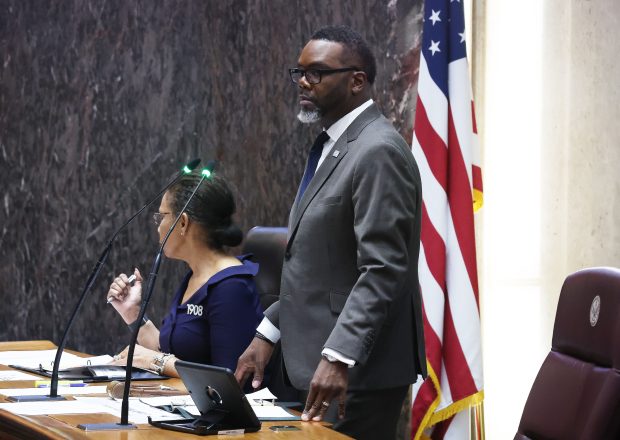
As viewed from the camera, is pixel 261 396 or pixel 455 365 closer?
pixel 261 396

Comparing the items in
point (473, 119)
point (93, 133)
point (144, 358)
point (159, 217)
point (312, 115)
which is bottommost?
point (144, 358)

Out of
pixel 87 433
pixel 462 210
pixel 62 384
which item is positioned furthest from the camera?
pixel 462 210

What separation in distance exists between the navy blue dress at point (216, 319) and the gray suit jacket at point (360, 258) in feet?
1.73

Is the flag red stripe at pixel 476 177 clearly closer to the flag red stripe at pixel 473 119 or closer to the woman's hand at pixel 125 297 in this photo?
the flag red stripe at pixel 473 119

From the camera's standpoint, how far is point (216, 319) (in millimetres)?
3189

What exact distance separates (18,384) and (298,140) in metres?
1.85

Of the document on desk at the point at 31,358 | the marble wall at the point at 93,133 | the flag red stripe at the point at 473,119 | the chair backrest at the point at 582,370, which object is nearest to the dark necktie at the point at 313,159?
the chair backrest at the point at 582,370

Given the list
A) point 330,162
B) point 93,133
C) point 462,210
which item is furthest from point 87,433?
point 93,133

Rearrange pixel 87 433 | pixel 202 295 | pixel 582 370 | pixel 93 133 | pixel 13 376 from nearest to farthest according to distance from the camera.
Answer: pixel 87 433 → pixel 582 370 → pixel 13 376 → pixel 202 295 → pixel 93 133

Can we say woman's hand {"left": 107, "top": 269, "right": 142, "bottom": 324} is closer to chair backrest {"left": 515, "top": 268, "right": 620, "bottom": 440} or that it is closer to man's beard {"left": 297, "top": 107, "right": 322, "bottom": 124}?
man's beard {"left": 297, "top": 107, "right": 322, "bottom": 124}

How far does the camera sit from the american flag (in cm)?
350

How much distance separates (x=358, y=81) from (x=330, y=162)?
0.24 metres

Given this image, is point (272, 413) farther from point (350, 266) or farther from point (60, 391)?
point (60, 391)

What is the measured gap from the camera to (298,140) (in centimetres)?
432
